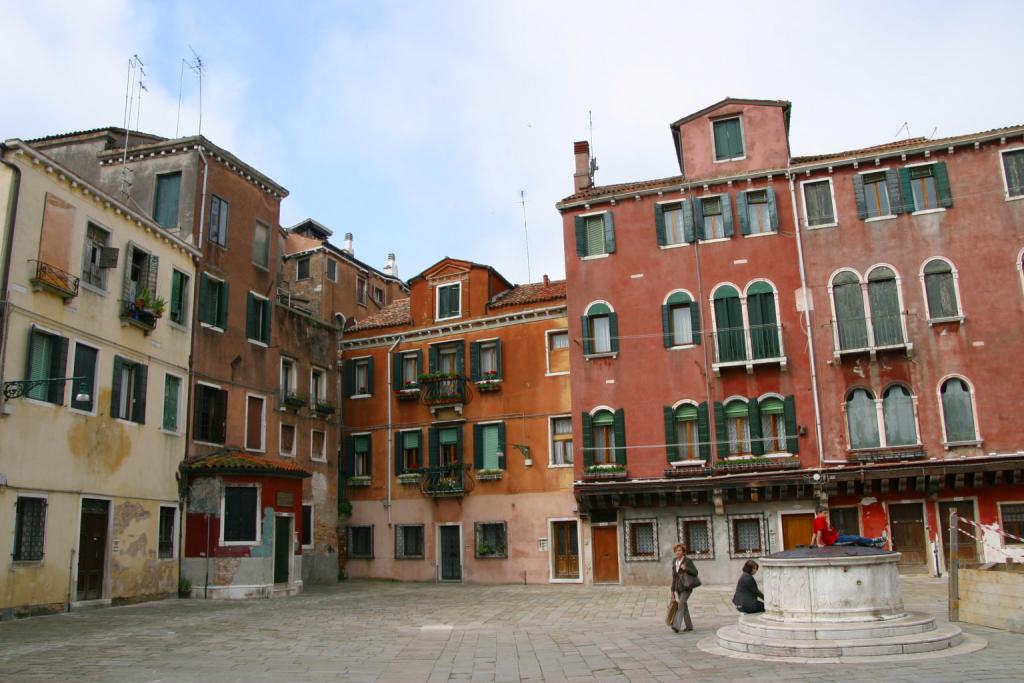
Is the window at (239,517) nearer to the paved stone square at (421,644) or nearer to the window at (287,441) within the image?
the paved stone square at (421,644)

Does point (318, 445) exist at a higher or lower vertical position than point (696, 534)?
higher

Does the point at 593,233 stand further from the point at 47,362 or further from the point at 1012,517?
the point at 47,362

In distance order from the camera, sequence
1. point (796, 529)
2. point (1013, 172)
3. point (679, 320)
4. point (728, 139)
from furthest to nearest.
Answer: point (728, 139)
point (679, 320)
point (796, 529)
point (1013, 172)

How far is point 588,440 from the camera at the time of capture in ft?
95.3

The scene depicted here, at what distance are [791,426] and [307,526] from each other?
17.6m

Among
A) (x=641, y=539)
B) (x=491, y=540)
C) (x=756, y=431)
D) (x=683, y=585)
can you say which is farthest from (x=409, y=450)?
(x=683, y=585)

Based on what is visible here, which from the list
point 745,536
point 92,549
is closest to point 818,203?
point 745,536

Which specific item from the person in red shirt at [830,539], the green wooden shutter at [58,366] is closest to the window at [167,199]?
the green wooden shutter at [58,366]

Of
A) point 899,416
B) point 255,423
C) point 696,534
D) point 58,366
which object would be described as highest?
point 58,366

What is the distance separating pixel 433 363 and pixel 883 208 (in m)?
17.0

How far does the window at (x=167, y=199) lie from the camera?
27.4 metres

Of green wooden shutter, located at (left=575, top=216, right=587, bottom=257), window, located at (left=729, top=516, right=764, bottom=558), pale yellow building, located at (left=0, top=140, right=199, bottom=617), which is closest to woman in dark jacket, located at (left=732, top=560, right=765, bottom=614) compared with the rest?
window, located at (left=729, top=516, right=764, bottom=558)

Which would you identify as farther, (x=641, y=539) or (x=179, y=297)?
(x=641, y=539)

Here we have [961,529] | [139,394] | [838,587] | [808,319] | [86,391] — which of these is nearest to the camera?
[838,587]
